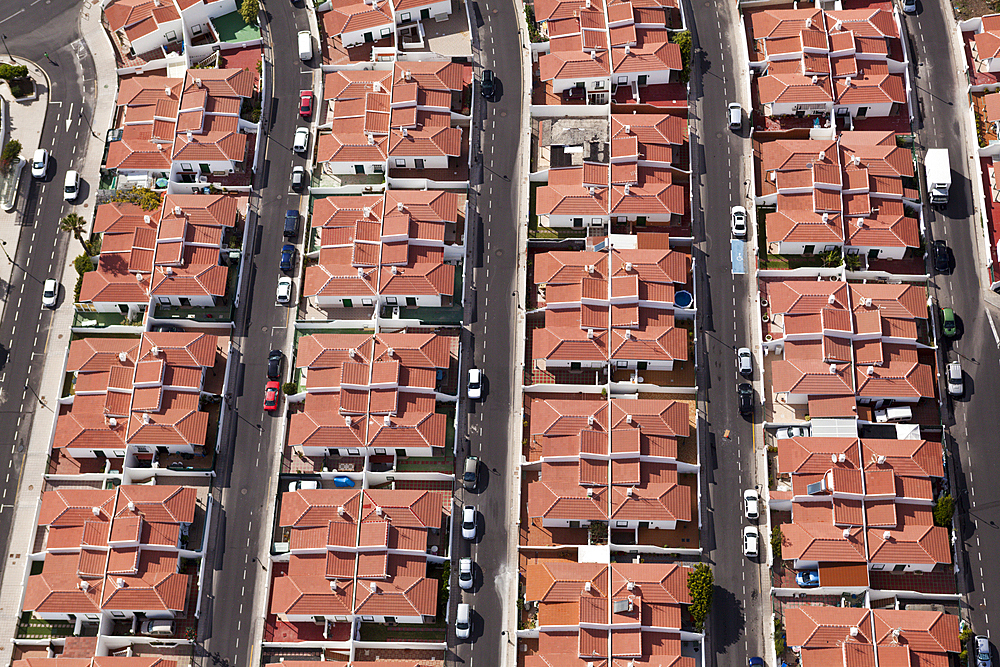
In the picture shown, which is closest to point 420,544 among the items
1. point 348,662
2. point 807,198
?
point 348,662

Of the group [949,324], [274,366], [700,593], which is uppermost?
[949,324]

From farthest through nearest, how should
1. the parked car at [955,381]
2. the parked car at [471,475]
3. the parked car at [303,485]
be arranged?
the parked car at [955,381] → the parked car at [471,475] → the parked car at [303,485]

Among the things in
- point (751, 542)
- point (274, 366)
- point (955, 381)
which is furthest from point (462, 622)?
point (955, 381)

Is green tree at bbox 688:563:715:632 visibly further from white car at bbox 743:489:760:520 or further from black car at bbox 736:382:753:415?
black car at bbox 736:382:753:415

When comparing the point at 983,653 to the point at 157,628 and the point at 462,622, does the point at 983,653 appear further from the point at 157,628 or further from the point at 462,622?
the point at 157,628

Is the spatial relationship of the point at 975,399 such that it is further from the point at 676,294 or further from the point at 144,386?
the point at 144,386

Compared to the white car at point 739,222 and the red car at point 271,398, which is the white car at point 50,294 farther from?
the white car at point 739,222

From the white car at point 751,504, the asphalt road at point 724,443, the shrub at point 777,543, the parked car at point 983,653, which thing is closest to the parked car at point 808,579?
the shrub at point 777,543
